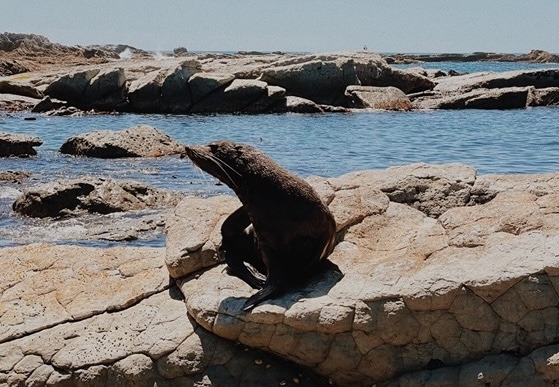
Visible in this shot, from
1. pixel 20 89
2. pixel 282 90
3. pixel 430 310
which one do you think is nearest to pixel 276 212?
pixel 430 310

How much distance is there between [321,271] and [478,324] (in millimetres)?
1352

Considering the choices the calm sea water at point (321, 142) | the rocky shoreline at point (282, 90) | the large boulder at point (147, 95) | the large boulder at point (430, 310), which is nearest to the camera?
the large boulder at point (430, 310)

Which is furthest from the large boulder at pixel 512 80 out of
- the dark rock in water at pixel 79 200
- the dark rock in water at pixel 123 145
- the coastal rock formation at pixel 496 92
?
the dark rock in water at pixel 79 200

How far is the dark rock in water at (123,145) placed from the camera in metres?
20.3

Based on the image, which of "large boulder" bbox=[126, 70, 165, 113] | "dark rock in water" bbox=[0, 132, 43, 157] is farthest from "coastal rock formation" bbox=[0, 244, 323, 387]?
"large boulder" bbox=[126, 70, 165, 113]

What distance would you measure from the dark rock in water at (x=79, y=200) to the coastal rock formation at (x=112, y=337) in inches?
222

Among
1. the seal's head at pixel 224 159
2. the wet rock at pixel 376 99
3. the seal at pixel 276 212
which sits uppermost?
the seal's head at pixel 224 159

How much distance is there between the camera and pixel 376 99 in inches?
1298

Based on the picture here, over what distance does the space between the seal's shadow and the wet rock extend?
2682cm

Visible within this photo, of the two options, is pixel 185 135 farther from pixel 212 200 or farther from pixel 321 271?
pixel 321 271

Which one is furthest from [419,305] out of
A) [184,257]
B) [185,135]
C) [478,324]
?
[185,135]

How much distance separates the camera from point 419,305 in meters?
5.54

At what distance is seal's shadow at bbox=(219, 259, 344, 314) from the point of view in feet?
19.4

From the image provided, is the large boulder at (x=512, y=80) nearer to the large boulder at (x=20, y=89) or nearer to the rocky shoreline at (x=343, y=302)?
the large boulder at (x=20, y=89)
